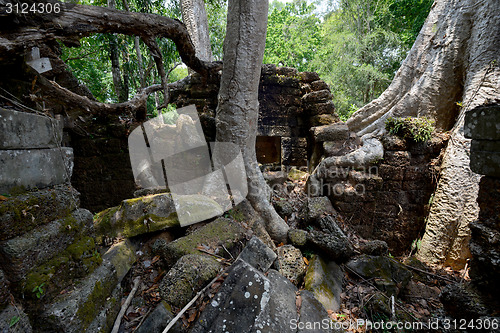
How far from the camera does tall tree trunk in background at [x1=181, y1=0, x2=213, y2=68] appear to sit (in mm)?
7539

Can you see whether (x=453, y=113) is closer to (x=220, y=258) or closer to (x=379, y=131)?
(x=379, y=131)

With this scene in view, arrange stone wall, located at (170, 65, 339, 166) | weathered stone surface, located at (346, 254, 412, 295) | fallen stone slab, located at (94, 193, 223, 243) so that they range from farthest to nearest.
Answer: stone wall, located at (170, 65, 339, 166) → weathered stone surface, located at (346, 254, 412, 295) → fallen stone slab, located at (94, 193, 223, 243)

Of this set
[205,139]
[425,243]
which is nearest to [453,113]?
[425,243]

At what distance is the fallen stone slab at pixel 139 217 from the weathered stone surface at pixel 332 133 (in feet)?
10.9

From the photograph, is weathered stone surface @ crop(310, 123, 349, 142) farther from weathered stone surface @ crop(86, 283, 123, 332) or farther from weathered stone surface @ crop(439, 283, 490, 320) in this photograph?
weathered stone surface @ crop(86, 283, 123, 332)

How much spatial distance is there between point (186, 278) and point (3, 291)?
3.33ft

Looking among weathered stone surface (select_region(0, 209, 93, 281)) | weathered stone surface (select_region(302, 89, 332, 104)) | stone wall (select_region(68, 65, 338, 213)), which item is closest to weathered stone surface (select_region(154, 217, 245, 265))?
weathered stone surface (select_region(0, 209, 93, 281))

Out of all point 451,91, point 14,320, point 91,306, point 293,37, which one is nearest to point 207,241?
point 91,306

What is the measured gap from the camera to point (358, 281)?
110 inches

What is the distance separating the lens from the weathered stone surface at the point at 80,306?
117cm

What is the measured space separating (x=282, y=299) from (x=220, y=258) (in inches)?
26.4

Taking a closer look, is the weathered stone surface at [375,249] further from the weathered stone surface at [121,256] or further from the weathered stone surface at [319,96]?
the weathered stone surface at [319,96]

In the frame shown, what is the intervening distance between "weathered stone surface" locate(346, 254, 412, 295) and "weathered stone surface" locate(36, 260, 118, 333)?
273cm

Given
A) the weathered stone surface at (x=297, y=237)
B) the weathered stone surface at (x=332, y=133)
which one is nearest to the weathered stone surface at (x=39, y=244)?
the weathered stone surface at (x=297, y=237)
